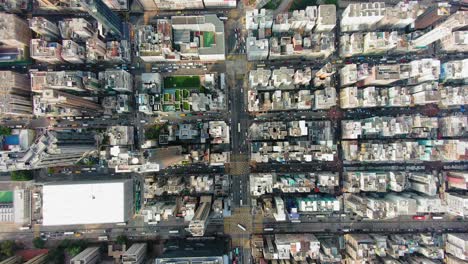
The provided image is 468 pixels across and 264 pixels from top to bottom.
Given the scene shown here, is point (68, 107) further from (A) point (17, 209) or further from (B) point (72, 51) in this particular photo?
(A) point (17, 209)

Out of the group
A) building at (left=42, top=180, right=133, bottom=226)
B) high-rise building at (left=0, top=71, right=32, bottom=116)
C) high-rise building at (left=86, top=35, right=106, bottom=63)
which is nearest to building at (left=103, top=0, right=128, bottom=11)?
high-rise building at (left=86, top=35, right=106, bottom=63)

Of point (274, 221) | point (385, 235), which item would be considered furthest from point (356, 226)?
point (274, 221)

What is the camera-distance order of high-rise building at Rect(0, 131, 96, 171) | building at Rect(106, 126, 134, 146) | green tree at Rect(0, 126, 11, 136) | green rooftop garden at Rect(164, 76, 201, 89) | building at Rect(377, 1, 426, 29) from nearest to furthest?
high-rise building at Rect(0, 131, 96, 171) → building at Rect(377, 1, 426, 29) → building at Rect(106, 126, 134, 146) → green tree at Rect(0, 126, 11, 136) → green rooftop garden at Rect(164, 76, 201, 89)

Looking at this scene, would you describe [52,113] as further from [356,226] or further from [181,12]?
[356,226]

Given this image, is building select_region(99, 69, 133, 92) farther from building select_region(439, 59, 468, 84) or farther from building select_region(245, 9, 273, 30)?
building select_region(439, 59, 468, 84)

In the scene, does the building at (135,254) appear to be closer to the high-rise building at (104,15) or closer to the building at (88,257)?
the building at (88,257)

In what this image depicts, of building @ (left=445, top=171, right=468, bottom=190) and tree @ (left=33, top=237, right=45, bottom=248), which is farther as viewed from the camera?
tree @ (left=33, top=237, right=45, bottom=248)
